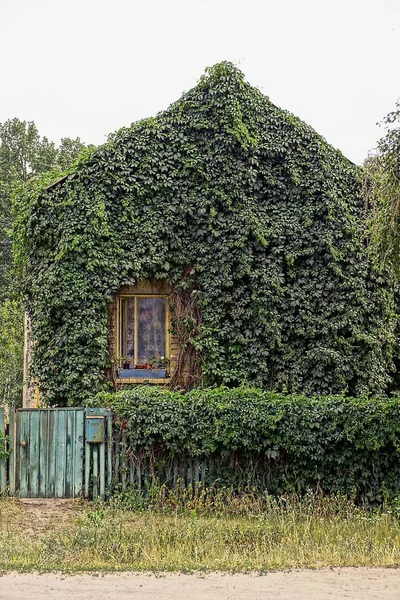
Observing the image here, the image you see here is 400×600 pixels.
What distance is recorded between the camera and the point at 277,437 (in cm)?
1135

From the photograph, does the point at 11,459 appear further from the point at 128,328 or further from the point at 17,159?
the point at 17,159

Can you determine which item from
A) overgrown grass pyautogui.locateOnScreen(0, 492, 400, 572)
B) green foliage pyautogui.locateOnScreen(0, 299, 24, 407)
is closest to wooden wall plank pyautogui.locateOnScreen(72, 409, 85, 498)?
overgrown grass pyautogui.locateOnScreen(0, 492, 400, 572)

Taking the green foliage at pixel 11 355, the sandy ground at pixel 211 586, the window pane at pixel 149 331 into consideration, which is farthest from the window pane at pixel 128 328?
the green foliage at pixel 11 355

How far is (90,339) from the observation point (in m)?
16.0

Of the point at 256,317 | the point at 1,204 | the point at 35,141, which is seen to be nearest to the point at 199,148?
the point at 256,317

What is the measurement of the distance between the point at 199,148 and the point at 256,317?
4492mm

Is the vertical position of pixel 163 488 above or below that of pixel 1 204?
below

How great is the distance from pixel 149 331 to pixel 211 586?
10277 millimetres

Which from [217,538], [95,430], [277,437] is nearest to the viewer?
[217,538]

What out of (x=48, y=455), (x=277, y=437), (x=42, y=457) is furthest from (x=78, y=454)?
(x=277, y=437)

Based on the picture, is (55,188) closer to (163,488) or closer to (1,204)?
(163,488)

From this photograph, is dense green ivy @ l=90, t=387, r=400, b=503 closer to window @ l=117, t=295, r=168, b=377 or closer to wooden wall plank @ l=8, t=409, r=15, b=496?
wooden wall plank @ l=8, t=409, r=15, b=496

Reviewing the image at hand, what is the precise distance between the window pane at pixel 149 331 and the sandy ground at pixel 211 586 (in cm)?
968

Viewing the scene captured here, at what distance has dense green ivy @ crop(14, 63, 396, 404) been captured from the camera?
53.1ft
